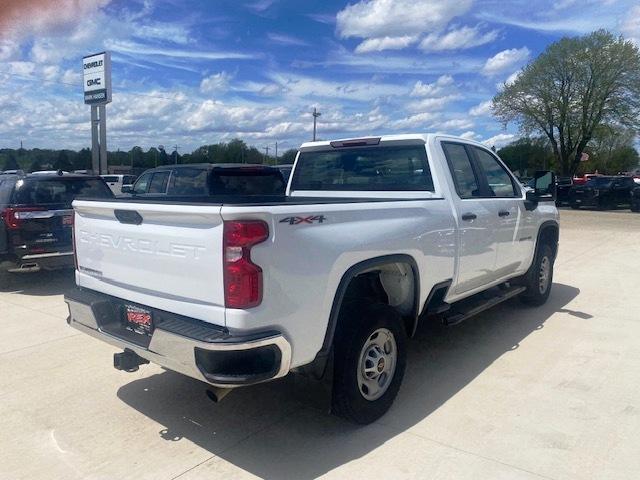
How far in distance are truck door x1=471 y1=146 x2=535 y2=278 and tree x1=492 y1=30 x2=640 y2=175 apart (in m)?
35.4

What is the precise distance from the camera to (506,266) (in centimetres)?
568

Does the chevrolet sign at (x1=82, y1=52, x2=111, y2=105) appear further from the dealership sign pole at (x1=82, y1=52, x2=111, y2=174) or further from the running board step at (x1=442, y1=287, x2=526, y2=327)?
the running board step at (x1=442, y1=287, x2=526, y2=327)

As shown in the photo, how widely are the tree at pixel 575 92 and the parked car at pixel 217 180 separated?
3309 centimetres

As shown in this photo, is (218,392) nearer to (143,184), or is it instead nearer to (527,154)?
(143,184)

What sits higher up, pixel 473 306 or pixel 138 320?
pixel 138 320

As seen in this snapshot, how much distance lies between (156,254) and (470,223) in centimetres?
272

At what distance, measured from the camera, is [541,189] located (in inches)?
238

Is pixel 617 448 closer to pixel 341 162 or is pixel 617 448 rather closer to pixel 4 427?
pixel 341 162

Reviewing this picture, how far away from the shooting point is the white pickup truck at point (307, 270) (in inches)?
116

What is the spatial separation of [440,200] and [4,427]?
140 inches

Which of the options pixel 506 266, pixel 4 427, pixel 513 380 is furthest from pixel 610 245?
pixel 4 427

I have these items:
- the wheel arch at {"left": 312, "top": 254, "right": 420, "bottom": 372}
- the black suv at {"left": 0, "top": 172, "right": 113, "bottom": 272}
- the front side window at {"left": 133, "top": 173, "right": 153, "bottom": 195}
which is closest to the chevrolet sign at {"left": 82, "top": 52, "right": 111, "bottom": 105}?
the front side window at {"left": 133, "top": 173, "right": 153, "bottom": 195}

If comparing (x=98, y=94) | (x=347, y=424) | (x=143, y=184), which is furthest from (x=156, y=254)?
(x=98, y=94)

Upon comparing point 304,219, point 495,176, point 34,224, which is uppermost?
point 495,176
